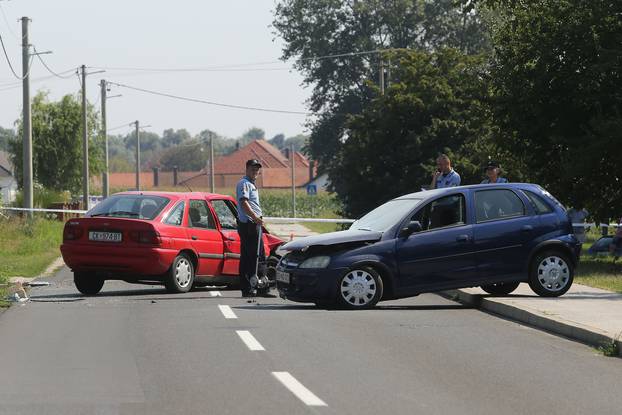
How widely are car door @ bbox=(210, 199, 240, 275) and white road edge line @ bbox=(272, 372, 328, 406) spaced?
9.22m

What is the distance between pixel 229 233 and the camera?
761 inches

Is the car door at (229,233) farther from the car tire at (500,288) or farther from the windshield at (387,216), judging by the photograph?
the car tire at (500,288)

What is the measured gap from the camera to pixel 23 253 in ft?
103

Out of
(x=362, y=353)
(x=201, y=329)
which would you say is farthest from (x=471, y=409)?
(x=201, y=329)

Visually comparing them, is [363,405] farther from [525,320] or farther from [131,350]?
[525,320]

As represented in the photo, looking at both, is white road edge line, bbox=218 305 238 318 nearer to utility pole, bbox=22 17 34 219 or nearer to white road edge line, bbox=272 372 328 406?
white road edge line, bbox=272 372 328 406

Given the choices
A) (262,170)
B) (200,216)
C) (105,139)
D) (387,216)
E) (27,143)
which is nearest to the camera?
(387,216)

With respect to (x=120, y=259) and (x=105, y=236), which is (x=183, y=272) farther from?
(x=105, y=236)

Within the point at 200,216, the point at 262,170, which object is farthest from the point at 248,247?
the point at 262,170

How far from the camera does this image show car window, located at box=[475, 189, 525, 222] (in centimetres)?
1636

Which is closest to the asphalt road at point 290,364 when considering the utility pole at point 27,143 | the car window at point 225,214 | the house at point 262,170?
the car window at point 225,214

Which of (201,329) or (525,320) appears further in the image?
(525,320)

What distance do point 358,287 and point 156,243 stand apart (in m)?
3.54

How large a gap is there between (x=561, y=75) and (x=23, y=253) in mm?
13794
